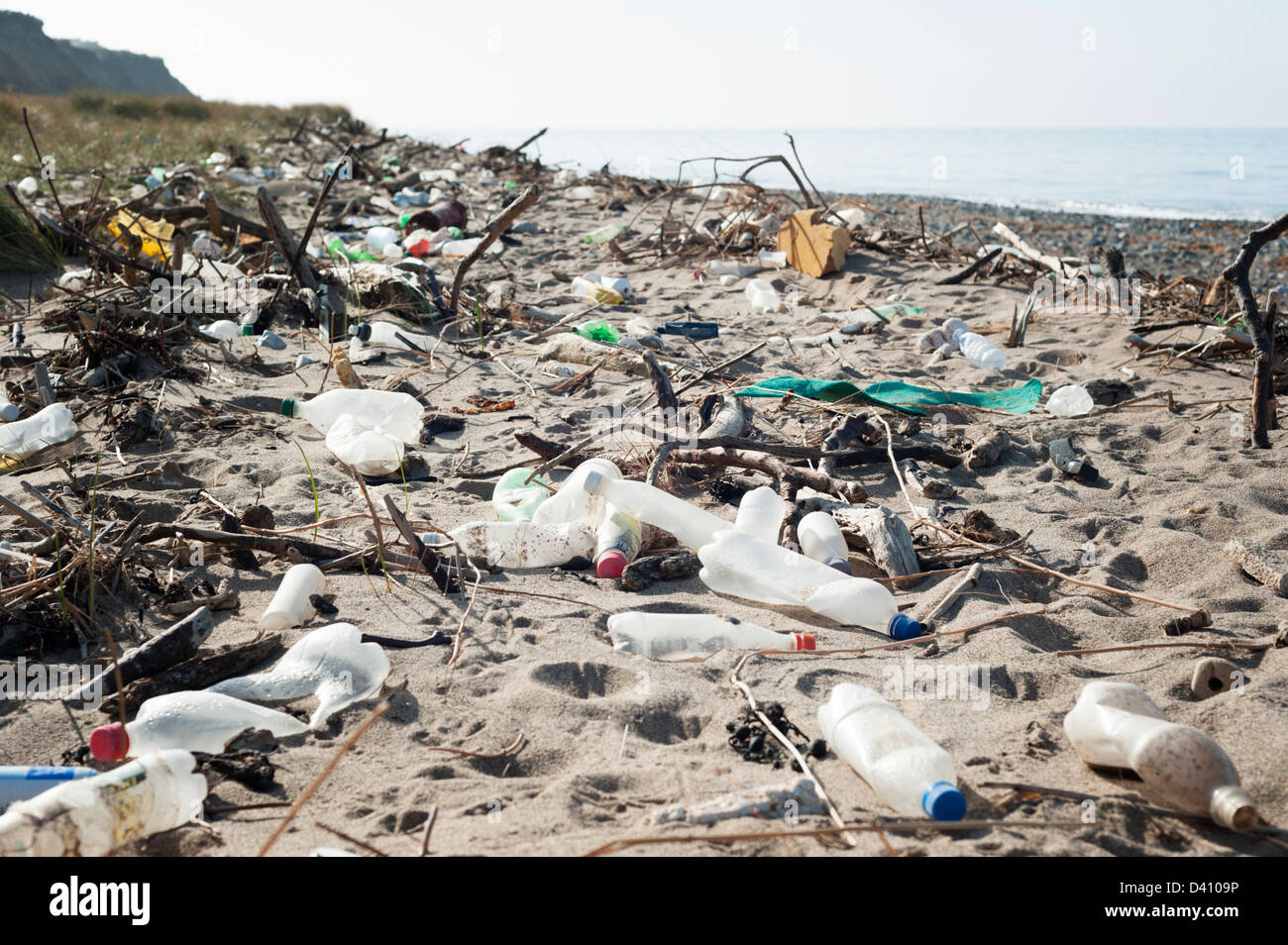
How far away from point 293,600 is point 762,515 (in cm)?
118

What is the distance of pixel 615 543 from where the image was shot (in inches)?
82.7

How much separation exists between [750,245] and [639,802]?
5.72m

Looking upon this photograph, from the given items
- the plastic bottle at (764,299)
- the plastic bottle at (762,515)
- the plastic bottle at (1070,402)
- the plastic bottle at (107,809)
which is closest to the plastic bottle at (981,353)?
the plastic bottle at (1070,402)

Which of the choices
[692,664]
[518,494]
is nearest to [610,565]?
[692,664]

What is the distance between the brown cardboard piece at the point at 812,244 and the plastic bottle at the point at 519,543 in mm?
4185

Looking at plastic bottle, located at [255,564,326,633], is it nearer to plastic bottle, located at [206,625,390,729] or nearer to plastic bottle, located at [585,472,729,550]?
plastic bottle, located at [206,625,390,729]

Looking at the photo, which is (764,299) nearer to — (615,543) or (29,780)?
(615,543)

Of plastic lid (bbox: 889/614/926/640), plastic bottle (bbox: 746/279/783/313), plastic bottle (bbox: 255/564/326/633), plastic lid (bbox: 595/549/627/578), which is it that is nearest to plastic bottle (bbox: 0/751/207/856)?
plastic bottle (bbox: 255/564/326/633)

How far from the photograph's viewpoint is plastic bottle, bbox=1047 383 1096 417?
3.23m

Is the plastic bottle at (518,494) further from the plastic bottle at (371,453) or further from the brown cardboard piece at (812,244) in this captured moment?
the brown cardboard piece at (812,244)

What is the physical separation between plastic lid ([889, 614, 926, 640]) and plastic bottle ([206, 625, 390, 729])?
108cm

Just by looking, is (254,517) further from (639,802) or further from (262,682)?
(639,802)

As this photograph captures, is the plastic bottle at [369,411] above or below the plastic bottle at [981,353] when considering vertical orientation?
below

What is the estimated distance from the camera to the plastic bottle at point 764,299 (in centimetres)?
510
